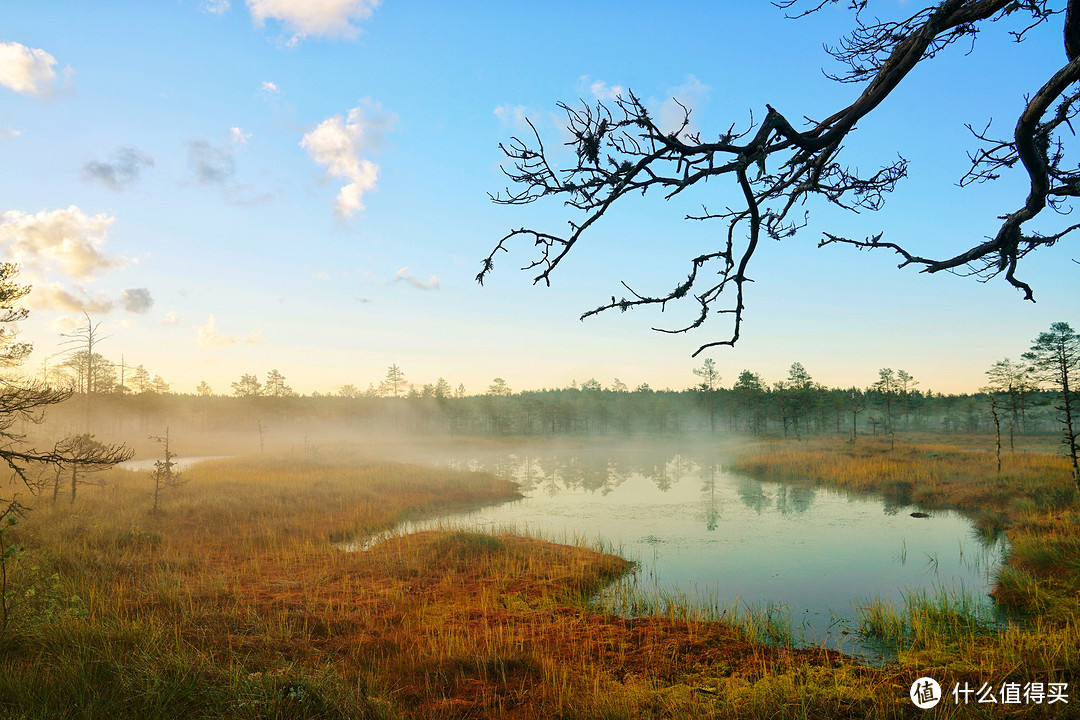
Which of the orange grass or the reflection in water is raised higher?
the orange grass

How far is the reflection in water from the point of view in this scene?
11.0 meters

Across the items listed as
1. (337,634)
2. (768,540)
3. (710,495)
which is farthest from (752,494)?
(337,634)

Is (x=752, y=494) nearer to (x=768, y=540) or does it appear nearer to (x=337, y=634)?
(x=768, y=540)

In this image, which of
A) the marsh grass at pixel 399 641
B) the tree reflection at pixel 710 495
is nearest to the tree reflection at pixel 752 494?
the tree reflection at pixel 710 495

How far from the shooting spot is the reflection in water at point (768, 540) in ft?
36.1

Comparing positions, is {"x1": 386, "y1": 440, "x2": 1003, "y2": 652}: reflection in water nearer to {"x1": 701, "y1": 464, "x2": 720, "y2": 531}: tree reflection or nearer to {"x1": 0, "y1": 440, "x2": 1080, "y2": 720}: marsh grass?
{"x1": 701, "y1": 464, "x2": 720, "y2": 531}: tree reflection

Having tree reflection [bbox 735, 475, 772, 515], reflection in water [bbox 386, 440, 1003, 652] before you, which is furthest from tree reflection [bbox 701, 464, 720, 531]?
tree reflection [bbox 735, 475, 772, 515]

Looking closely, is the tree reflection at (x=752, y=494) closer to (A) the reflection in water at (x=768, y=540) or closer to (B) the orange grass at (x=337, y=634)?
(A) the reflection in water at (x=768, y=540)

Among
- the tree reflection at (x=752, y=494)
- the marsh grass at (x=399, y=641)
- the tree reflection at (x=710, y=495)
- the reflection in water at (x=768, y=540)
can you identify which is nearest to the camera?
the marsh grass at (x=399, y=641)

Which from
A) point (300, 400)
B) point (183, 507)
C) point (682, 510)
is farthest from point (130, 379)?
point (682, 510)

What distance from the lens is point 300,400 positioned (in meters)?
90.5

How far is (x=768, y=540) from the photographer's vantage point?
53.0 feet

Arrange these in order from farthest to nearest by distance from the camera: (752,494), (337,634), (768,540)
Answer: (752,494)
(768,540)
(337,634)

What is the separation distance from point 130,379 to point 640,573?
301ft
